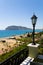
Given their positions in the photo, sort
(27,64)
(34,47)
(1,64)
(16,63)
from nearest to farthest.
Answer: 1. (1,64)
2. (27,64)
3. (16,63)
4. (34,47)

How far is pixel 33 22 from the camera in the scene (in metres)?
6.80

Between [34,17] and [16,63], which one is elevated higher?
[34,17]

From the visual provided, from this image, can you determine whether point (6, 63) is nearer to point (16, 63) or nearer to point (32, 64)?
point (32, 64)

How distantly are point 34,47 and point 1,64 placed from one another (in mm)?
2748

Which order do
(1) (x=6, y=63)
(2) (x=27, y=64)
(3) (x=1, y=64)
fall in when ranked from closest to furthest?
(3) (x=1, y=64) → (1) (x=6, y=63) → (2) (x=27, y=64)

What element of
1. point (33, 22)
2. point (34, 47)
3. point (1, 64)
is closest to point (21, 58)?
point (34, 47)

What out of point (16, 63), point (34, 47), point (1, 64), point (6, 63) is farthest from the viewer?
point (34, 47)

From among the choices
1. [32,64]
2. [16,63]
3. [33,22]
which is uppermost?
[33,22]

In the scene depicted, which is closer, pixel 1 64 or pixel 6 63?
pixel 1 64

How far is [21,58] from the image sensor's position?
273 inches

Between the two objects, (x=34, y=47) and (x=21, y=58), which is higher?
(x=34, y=47)

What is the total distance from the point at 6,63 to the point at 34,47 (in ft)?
7.54

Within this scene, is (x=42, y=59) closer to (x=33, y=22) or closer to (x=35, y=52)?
(x=35, y=52)

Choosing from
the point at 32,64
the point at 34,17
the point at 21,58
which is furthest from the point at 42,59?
the point at 34,17
